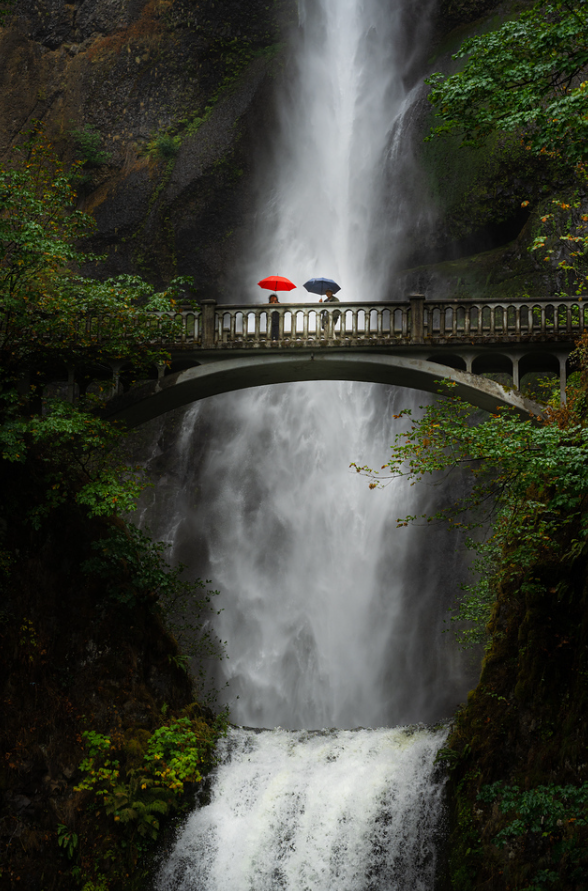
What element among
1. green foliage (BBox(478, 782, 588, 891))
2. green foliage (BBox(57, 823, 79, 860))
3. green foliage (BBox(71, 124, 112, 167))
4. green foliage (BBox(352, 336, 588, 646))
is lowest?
green foliage (BBox(57, 823, 79, 860))

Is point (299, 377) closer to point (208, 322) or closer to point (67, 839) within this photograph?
point (208, 322)

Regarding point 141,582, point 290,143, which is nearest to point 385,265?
point 290,143

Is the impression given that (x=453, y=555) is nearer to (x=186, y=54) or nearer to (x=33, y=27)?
(x=186, y=54)

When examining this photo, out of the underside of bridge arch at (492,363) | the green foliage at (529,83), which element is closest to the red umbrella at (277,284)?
the underside of bridge arch at (492,363)

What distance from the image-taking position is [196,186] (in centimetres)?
2980

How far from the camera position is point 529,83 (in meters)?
8.96

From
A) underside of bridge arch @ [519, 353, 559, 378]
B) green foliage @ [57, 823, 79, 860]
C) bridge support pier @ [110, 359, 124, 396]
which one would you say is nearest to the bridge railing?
underside of bridge arch @ [519, 353, 559, 378]

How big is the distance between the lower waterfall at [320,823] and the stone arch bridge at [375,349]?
7464mm

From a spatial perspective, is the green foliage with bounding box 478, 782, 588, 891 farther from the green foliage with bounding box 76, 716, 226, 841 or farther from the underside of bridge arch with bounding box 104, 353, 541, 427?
the underside of bridge arch with bounding box 104, 353, 541, 427

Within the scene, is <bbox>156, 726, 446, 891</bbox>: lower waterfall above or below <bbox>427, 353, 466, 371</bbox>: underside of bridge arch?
below

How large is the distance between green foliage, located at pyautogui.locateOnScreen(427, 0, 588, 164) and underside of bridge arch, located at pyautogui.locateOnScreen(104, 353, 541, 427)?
6992 mm

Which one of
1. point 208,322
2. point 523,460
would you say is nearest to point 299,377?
point 208,322

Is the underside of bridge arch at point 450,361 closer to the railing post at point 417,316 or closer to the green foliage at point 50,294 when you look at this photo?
the railing post at point 417,316

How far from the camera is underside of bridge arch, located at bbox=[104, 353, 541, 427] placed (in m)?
16.0
